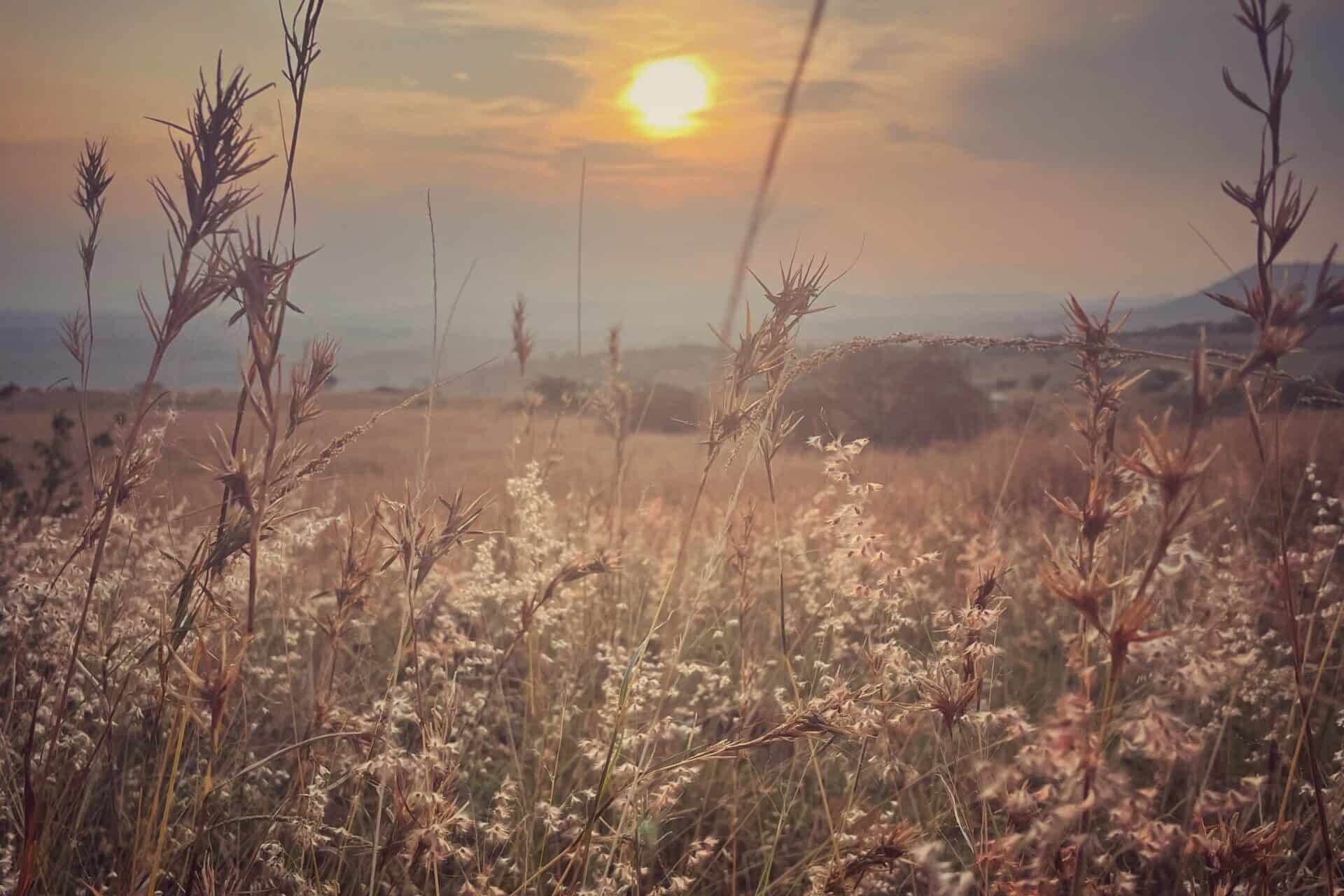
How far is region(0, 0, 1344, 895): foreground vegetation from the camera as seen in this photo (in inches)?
39.0

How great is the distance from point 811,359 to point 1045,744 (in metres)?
0.87

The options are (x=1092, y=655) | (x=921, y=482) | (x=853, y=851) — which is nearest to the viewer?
(x=853, y=851)

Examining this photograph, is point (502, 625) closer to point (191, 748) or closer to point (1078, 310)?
point (191, 748)

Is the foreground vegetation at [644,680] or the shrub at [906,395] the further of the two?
the shrub at [906,395]

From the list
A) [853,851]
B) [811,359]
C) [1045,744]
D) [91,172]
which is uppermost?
[91,172]

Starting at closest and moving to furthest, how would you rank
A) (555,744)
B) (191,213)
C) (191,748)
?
(191,213), (191,748), (555,744)

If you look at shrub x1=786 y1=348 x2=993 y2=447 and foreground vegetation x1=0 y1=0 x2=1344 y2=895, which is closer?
foreground vegetation x1=0 y1=0 x2=1344 y2=895

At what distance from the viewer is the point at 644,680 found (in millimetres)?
1877

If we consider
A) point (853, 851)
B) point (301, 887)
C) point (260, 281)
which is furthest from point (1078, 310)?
point (301, 887)

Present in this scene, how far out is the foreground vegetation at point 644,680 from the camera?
3.25 ft

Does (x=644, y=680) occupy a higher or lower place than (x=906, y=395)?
lower

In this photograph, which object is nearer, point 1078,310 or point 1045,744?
point 1045,744

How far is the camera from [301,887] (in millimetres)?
1525

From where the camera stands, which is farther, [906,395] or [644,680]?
[906,395]
